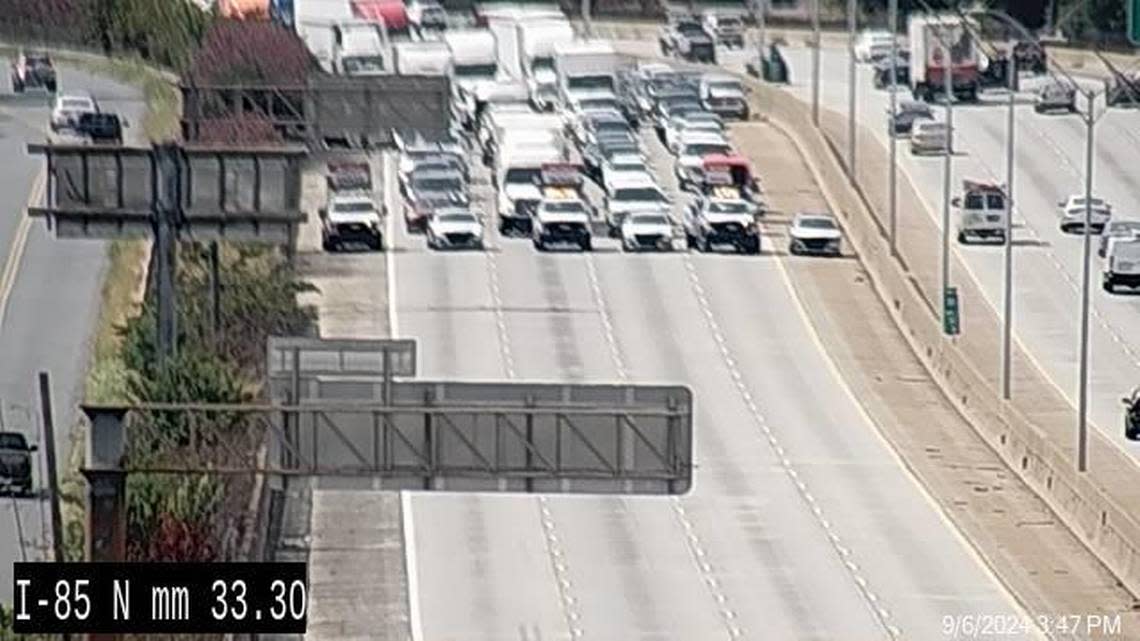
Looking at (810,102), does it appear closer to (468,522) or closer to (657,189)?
(657,189)

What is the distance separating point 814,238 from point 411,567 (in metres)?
30.4

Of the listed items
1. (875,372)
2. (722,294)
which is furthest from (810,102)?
(875,372)

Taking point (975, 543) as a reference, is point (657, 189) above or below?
above

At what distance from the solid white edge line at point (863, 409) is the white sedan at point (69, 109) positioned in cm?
1292

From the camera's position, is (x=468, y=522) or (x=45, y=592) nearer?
(x=45, y=592)

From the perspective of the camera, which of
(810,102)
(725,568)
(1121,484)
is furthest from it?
(810,102)

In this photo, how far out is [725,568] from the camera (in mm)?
59094

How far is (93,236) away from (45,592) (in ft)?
73.4

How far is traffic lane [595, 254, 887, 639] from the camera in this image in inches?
2206

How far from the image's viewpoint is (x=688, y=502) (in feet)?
212

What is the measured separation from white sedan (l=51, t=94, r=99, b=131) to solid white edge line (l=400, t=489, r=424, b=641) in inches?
986

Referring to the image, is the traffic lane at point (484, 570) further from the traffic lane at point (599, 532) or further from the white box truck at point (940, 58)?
the white box truck at point (940, 58)

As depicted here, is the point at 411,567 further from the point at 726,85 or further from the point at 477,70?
the point at 477,70

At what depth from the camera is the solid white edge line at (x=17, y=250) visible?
74688mm
